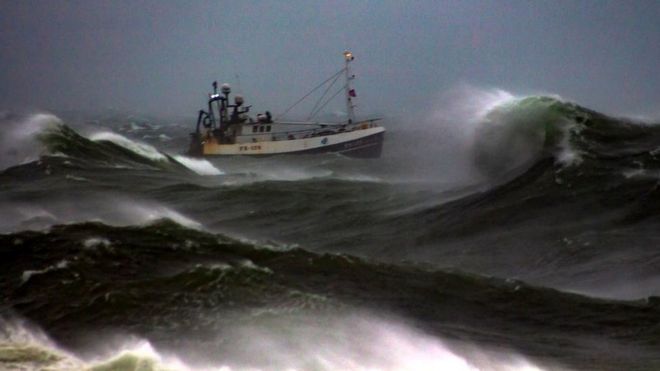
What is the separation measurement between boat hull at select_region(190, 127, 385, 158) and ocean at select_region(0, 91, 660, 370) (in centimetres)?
3108

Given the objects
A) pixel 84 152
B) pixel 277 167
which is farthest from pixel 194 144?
pixel 84 152

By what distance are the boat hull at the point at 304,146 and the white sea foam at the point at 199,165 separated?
11.8 feet

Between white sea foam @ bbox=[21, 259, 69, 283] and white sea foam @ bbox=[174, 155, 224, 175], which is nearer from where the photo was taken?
white sea foam @ bbox=[21, 259, 69, 283]

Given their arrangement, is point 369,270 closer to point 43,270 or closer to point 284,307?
point 284,307

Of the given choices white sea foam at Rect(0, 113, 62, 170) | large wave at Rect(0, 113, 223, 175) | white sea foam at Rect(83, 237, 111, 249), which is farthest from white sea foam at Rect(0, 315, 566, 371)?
large wave at Rect(0, 113, 223, 175)

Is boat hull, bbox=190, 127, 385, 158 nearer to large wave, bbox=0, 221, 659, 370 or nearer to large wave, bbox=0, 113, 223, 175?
large wave, bbox=0, 113, 223, 175

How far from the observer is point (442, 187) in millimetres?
22281

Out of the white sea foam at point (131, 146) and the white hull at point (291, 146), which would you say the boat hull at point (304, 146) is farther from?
the white sea foam at point (131, 146)

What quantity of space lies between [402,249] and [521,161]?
7.50m

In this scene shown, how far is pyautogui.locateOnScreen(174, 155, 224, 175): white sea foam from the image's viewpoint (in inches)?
1748

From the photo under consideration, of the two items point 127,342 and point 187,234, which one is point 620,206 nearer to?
point 187,234

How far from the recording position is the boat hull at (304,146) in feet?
178

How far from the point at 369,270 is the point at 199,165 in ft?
122

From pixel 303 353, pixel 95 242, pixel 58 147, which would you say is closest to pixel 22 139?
pixel 58 147
